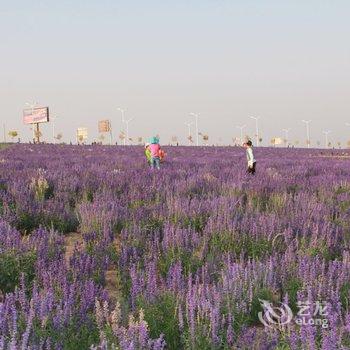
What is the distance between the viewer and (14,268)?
3.69 m

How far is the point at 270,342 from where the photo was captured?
7.36 feet

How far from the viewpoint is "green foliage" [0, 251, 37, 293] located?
11.9 ft

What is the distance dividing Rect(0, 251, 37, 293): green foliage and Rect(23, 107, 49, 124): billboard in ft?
249

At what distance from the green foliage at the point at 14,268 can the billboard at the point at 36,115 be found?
7594cm

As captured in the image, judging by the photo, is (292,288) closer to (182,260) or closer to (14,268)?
(182,260)

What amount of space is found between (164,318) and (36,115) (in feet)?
259

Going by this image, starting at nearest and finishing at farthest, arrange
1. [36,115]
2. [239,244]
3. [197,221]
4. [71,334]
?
1. [71,334]
2. [239,244]
3. [197,221]
4. [36,115]

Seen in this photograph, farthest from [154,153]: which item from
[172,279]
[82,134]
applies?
[82,134]

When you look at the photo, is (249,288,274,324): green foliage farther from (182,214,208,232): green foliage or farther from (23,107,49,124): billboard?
(23,107,49,124): billboard

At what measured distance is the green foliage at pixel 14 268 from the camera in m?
3.62

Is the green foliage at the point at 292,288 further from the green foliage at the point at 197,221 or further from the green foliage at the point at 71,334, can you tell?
the green foliage at the point at 197,221

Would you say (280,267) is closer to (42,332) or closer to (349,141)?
(42,332)

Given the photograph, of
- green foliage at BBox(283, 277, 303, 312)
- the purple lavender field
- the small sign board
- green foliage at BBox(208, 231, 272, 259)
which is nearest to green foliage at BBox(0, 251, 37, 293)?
the purple lavender field

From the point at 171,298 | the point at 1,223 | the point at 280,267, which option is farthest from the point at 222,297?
the point at 1,223
